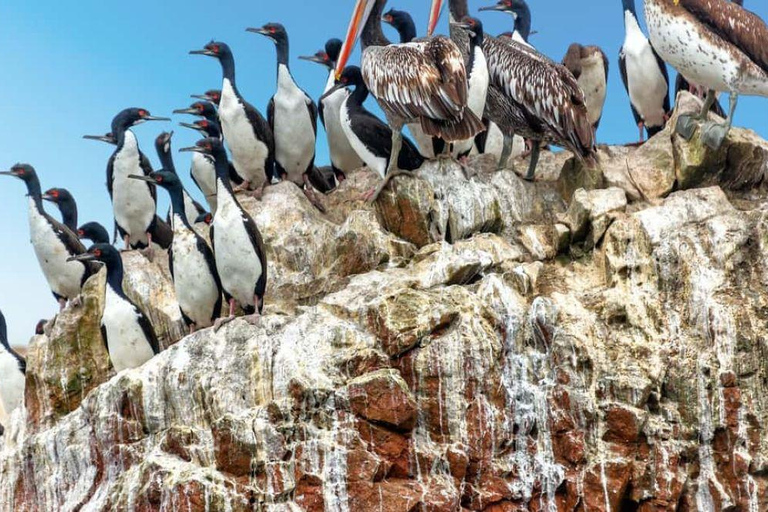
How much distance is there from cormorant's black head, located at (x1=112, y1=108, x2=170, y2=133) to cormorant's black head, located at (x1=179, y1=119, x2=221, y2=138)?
79 centimetres

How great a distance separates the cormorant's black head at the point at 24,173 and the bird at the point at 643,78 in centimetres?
923

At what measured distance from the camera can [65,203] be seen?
61.7 feet

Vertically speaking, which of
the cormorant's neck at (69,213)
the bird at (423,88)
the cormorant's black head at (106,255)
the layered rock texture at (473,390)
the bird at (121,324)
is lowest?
the layered rock texture at (473,390)

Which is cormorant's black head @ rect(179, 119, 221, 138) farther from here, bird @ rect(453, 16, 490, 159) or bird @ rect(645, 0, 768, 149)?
bird @ rect(645, 0, 768, 149)

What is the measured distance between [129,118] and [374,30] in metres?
3.89

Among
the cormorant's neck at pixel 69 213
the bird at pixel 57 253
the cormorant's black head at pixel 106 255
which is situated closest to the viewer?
the cormorant's black head at pixel 106 255

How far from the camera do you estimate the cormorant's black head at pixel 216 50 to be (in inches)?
683

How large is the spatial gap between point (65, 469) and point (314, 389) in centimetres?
340

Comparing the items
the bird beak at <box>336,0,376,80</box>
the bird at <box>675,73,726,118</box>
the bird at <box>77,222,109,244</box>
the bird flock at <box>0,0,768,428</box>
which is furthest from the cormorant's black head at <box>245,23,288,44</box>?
the bird at <box>675,73,726,118</box>

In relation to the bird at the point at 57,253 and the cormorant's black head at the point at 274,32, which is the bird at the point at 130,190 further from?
the cormorant's black head at the point at 274,32

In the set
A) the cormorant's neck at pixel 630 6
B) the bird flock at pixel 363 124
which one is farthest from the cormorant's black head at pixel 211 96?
the cormorant's neck at pixel 630 6

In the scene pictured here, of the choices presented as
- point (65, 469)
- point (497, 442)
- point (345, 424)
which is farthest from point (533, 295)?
point (65, 469)

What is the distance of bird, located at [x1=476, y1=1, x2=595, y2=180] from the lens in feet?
49.9

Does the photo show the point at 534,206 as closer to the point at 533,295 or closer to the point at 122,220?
the point at 533,295
